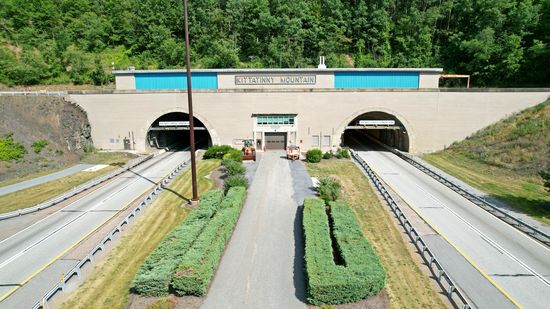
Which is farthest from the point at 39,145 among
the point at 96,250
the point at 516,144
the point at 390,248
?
the point at 516,144

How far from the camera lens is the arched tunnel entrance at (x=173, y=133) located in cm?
4300

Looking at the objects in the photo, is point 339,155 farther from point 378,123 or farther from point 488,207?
point 488,207

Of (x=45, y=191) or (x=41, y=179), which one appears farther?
(x=41, y=179)

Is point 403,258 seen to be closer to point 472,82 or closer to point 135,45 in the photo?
point 472,82

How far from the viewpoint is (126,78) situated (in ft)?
141

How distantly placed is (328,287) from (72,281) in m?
11.6

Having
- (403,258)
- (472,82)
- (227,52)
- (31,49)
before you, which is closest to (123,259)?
(403,258)

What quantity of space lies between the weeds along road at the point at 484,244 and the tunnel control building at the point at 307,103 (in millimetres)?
13318

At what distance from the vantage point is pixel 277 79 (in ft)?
137

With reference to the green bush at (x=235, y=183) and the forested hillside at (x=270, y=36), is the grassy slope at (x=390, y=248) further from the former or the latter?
the forested hillside at (x=270, y=36)

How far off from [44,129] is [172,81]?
608 inches

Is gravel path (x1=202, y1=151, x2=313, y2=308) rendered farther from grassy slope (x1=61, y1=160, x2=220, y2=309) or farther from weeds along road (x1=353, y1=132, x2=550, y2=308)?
weeds along road (x1=353, y1=132, x2=550, y2=308)

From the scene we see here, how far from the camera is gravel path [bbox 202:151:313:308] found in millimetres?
13945

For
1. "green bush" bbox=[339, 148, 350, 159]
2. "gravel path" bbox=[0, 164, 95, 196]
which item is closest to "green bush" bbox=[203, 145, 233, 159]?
"gravel path" bbox=[0, 164, 95, 196]
